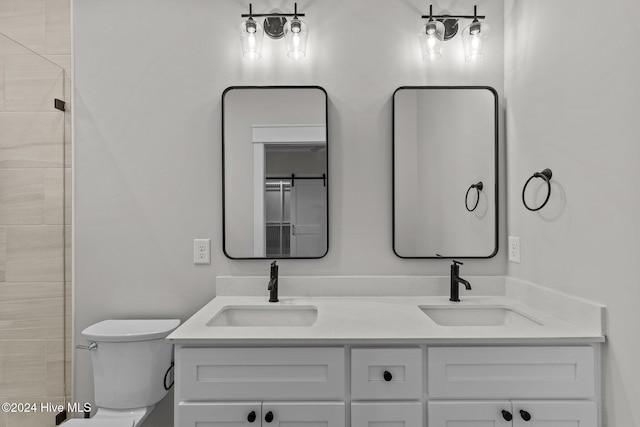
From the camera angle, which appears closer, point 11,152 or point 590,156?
point 590,156

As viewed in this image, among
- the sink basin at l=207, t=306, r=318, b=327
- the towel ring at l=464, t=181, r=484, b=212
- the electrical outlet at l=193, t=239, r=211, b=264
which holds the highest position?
the towel ring at l=464, t=181, r=484, b=212

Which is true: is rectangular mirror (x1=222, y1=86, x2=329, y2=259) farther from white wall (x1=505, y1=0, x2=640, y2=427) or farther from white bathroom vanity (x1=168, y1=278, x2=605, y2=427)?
white wall (x1=505, y1=0, x2=640, y2=427)

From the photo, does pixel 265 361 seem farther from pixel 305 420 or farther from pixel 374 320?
pixel 374 320

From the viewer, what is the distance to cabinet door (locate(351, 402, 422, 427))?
4.13 feet

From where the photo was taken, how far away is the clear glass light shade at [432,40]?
182 centimetres

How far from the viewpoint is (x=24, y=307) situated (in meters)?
1.78

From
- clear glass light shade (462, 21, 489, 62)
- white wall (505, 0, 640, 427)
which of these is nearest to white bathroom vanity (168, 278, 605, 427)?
white wall (505, 0, 640, 427)

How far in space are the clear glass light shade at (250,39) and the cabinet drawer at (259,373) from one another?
134cm

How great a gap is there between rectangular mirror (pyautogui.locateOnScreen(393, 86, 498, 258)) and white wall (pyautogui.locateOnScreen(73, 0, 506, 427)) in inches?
2.4

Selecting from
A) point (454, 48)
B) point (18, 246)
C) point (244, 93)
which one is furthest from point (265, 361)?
point (454, 48)

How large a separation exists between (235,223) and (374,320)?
0.82 m

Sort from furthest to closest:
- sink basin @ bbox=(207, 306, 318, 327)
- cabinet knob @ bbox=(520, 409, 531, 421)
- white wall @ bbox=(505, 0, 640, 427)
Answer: sink basin @ bbox=(207, 306, 318, 327) < cabinet knob @ bbox=(520, 409, 531, 421) < white wall @ bbox=(505, 0, 640, 427)

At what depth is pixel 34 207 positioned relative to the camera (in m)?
1.87

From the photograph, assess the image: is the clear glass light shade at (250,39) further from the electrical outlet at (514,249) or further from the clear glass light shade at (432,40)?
the electrical outlet at (514,249)
